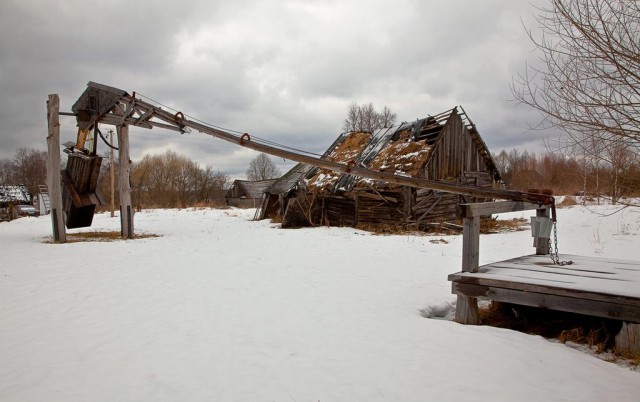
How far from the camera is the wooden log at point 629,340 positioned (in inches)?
156

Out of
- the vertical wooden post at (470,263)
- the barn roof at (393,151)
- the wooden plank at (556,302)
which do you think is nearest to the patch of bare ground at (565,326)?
the wooden plank at (556,302)

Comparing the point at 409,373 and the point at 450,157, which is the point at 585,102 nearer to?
the point at 409,373

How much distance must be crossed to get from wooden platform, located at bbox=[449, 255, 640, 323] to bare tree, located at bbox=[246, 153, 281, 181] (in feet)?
239

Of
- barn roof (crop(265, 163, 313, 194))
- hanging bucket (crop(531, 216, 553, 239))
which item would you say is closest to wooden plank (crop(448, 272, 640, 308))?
hanging bucket (crop(531, 216, 553, 239))

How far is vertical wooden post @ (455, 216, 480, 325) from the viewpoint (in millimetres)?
4934

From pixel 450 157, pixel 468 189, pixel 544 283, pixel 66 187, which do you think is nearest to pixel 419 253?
pixel 468 189

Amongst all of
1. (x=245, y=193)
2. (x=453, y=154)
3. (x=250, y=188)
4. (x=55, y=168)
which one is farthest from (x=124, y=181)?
(x=250, y=188)

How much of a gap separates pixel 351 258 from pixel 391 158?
9.05m

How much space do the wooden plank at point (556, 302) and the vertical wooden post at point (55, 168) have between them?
38.7 ft

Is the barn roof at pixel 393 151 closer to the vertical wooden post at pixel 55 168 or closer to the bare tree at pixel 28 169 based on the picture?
the vertical wooden post at pixel 55 168

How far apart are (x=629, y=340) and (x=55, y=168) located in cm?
1369

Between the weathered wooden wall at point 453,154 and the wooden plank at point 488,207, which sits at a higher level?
the weathered wooden wall at point 453,154

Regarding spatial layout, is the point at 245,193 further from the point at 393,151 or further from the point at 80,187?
the point at 80,187

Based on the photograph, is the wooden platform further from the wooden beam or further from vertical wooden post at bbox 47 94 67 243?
vertical wooden post at bbox 47 94 67 243
